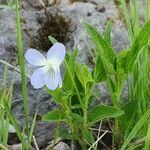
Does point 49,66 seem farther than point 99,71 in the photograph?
No

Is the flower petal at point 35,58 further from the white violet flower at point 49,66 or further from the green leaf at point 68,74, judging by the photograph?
the green leaf at point 68,74

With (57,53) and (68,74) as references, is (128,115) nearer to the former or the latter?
(68,74)

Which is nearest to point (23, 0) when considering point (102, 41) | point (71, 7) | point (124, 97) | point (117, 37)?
point (71, 7)

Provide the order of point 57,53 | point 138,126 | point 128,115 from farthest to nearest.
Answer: point 128,115 < point 138,126 < point 57,53

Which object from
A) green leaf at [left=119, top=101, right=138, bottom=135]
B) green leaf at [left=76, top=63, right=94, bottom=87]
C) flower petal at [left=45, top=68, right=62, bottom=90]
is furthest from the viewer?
green leaf at [left=119, top=101, right=138, bottom=135]

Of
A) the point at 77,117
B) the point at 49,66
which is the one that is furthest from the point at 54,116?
the point at 49,66

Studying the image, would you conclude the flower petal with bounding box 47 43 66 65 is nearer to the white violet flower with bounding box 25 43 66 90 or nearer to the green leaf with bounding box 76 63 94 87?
the white violet flower with bounding box 25 43 66 90

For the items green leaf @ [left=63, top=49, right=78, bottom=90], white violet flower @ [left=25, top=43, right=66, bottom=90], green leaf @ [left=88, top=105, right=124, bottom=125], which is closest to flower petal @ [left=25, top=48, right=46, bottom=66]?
white violet flower @ [left=25, top=43, right=66, bottom=90]
